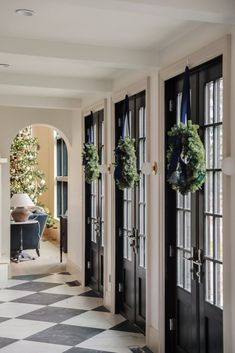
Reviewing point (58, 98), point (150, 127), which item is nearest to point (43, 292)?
point (58, 98)

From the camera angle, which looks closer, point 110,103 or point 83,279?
point 110,103

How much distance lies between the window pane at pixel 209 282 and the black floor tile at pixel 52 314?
88.6 inches

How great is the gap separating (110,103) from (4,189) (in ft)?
9.01

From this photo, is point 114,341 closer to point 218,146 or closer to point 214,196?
point 214,196

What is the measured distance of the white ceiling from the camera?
109 inches

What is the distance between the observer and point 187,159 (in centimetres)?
341

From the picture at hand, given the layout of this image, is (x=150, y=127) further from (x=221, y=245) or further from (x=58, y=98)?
(x=58, y=98)

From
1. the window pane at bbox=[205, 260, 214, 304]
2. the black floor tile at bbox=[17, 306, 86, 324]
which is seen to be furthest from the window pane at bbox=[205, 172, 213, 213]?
the black floor tile at bbox=[17, 306, 86, 324]

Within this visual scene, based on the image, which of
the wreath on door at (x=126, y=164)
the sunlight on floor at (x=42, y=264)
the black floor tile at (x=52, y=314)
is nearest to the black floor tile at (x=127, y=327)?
the black floor tile at (x=52, y=314)

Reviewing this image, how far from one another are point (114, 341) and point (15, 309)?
1612 mm

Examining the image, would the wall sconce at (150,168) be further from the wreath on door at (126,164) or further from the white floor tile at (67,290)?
the white floor tile at (67,290)

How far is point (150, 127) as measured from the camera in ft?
14.5

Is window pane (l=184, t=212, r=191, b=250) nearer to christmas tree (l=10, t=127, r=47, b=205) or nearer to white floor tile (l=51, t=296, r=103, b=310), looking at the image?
white floor tile (l=51, t=296, r=103, b=310)

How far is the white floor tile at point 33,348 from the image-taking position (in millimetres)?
4340
